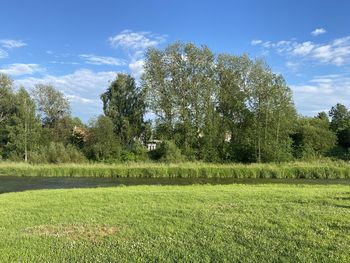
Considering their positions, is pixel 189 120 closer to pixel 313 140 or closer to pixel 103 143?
pixel 103 143

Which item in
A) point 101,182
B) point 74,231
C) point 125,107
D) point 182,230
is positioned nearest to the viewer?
point 182,230

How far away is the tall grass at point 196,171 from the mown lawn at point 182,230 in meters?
24.2

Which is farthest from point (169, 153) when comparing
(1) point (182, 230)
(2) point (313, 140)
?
(1) point (182, 230)

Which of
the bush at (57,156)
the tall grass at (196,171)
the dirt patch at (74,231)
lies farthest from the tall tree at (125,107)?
the dirt patch at (74,231)

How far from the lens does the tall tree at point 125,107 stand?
2267 inches

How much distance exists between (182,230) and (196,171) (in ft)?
97.6

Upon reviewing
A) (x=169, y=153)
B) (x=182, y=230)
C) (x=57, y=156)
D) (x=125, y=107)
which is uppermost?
(x=125, y=107)

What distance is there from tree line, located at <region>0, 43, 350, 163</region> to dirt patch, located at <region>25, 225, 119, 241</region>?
129 ft

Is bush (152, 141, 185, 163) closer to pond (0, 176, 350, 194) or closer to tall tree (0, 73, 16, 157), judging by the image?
pond (0, 176, 350, 194)

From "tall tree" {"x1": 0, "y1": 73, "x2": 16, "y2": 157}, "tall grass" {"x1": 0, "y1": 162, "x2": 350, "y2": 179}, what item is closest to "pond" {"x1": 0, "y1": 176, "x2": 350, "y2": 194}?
"tall grass" {"x1": 0, "y1": 162, "x2": 350, "y2": 179}

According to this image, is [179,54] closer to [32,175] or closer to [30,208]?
[32,175]

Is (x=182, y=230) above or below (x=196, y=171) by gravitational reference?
above

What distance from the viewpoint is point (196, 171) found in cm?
3853

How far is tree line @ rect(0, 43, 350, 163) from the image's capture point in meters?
51.4
